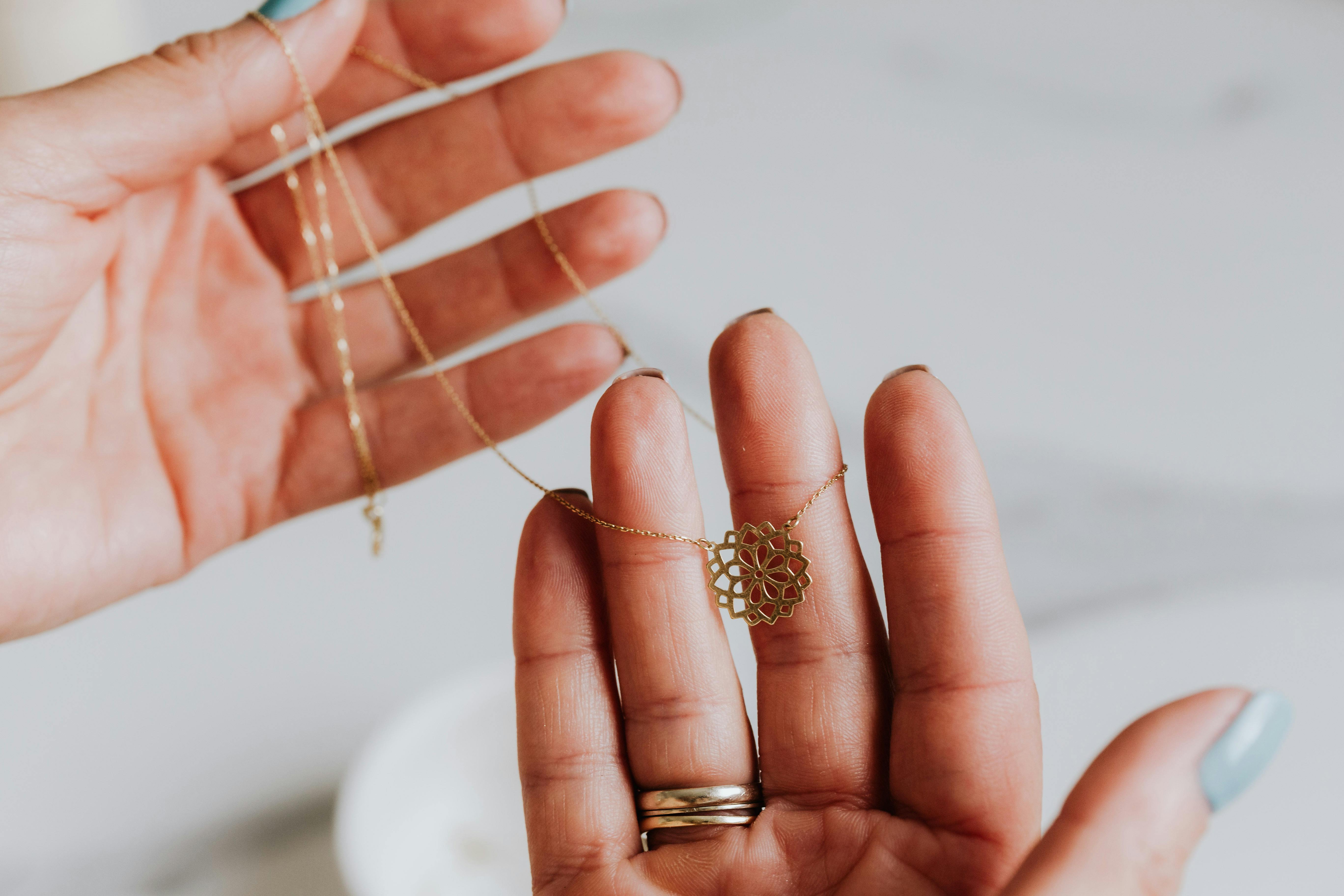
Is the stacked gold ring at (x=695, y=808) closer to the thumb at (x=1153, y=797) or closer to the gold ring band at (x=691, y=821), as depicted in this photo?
the gold ring band at (x=691, y=821)

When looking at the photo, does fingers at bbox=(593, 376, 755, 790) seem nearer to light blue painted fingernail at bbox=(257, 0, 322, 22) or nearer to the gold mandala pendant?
the gold mandala pendant

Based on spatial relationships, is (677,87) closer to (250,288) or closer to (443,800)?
(250,288)

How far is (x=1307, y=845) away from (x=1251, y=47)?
1205 mm

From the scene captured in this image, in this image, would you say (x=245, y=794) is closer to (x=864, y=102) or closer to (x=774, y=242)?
(x=774, y=242)

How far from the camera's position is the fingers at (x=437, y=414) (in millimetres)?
1311

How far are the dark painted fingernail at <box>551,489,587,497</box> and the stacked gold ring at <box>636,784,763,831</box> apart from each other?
0.29 m

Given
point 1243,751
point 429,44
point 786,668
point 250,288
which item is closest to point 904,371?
point 786,668

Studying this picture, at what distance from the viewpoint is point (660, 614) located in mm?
995

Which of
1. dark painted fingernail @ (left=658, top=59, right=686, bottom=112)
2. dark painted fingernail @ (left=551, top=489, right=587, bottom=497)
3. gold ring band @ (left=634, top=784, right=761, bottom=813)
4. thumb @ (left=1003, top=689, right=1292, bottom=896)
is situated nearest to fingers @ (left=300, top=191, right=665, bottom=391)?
dark painted fingernail @ (left=658, top=59, right=686, bottom=112)

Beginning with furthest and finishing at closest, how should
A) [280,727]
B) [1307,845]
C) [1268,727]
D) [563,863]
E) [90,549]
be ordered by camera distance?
[280,727]
[1307,845]
[90,549]
[563,863]
[1268,727]

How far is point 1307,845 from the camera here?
4.69ft

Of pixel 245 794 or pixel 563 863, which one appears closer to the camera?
pixel 563 863

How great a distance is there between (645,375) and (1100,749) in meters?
0.86

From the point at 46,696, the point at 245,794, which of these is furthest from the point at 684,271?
the point at 46,696
